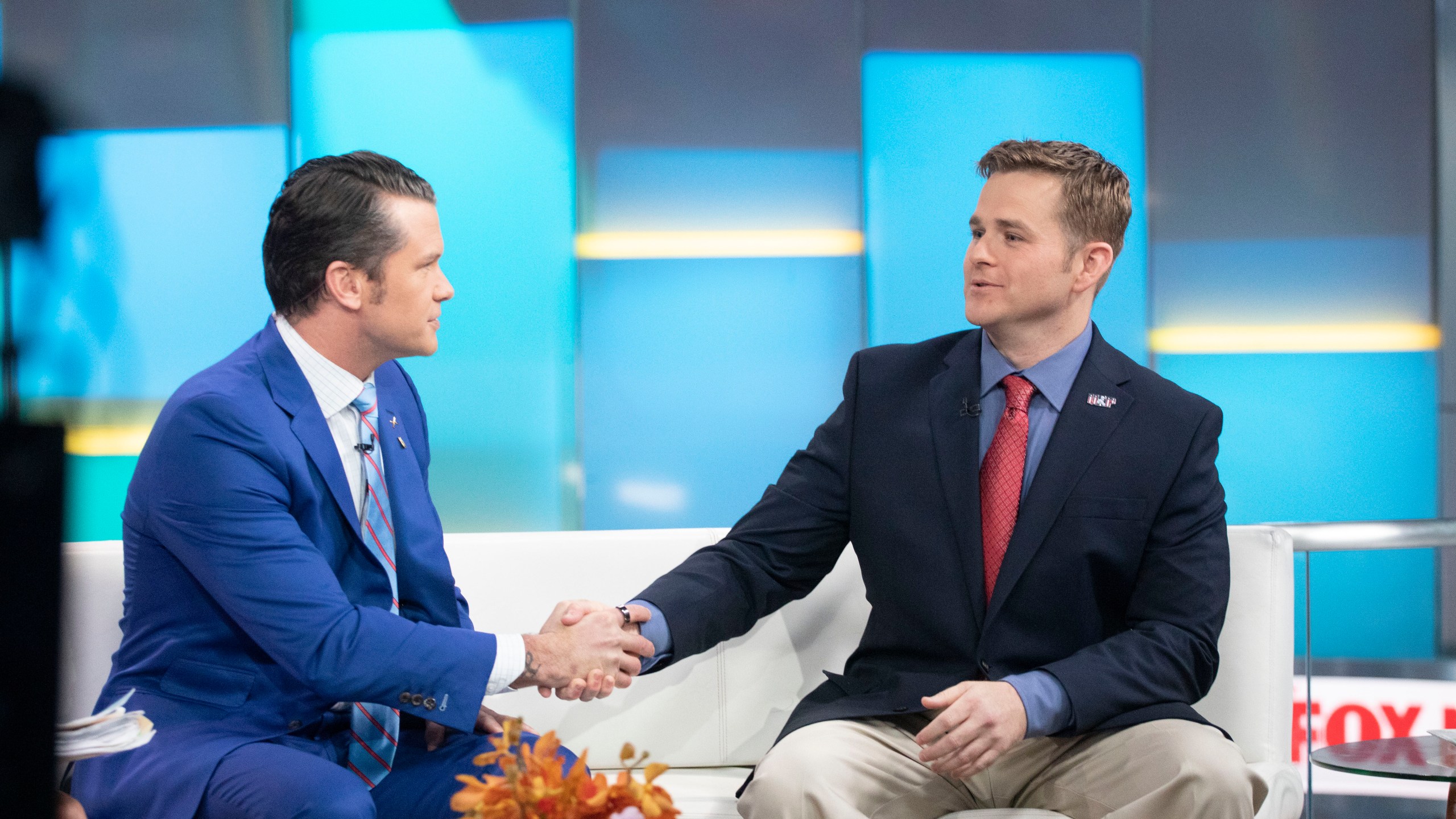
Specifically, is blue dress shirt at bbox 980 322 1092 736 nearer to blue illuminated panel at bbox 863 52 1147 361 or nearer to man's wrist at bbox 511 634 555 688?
man's wrist at bbox 511 634 555 688

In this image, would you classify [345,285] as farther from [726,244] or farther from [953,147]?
[953,147]

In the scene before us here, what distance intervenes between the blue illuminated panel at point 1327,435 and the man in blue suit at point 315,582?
3.14 metres

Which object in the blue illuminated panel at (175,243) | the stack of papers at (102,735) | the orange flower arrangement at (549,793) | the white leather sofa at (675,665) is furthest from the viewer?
the blue illuminated panel at (175,243)

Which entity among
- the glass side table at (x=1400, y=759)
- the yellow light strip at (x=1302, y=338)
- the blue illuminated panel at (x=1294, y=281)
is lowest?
the glass side table at (x=1400, y=759)

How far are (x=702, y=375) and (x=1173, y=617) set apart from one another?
7.96ft

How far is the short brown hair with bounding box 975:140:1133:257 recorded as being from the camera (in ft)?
7.45

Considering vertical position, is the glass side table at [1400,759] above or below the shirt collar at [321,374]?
below

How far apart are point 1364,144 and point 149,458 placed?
14.2 ft

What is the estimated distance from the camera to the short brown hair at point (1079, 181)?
2.27m

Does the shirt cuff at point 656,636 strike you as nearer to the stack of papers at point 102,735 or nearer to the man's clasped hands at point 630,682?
the man's clasped hands at point 630,682

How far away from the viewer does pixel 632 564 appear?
2.52 meters

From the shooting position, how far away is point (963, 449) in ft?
7.14

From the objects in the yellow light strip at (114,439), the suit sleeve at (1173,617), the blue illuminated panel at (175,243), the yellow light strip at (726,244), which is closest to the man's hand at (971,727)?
the suit sleeve at (1173,617)

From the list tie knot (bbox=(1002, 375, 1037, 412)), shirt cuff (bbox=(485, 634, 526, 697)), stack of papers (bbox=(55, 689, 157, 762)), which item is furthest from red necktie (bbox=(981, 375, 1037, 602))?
stack of papers (bbox=(55, 689, 157, 762))
